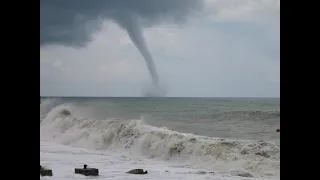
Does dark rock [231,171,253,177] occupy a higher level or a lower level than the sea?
lower

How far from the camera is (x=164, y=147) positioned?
1079 centimetres

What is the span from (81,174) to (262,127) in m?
9.92

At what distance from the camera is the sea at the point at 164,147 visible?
304 inches

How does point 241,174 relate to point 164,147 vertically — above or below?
below

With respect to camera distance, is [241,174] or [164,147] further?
[164,147]

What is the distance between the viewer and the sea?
7.71 m

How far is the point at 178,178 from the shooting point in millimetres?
7016

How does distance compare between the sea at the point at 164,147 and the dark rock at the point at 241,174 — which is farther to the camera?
the dark rock at the point at 241,174

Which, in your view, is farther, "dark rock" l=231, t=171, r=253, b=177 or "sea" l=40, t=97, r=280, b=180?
"dark rock" l=231, t=171, r=253, b=177

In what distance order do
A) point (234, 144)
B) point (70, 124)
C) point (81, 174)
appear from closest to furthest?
point (81, 174), point (234, 144), point (70, 124)
